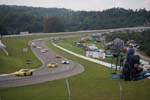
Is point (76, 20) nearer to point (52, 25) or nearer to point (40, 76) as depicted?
point (52, 25)

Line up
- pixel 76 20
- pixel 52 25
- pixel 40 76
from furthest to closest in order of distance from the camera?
pixel 76 20, pixel 52 25, pixel 40 76

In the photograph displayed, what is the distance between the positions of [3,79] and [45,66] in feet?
30.0

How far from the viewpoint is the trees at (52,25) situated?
292 ft

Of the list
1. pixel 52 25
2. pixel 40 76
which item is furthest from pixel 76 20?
pixel 40 76

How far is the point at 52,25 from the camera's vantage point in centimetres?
9088

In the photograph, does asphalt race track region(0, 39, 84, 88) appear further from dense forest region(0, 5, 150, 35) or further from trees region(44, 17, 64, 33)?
trees region(44, 17, 64, 33)

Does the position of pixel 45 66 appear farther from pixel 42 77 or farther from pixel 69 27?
pixel 69 27

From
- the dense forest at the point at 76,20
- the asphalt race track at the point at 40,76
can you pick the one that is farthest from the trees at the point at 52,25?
the asphalt race track at the point at 40,76

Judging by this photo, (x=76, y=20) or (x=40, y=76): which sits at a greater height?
(x=76, y=20)

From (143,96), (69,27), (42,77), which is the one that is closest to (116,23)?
(69,27)

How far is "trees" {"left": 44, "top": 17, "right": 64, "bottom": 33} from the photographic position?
3510 inches

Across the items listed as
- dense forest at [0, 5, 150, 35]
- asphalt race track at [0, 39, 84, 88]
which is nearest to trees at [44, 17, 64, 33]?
dense forest at [0, 5, 150, 35]

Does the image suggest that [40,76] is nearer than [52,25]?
Yes

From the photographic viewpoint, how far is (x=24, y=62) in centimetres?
3250
